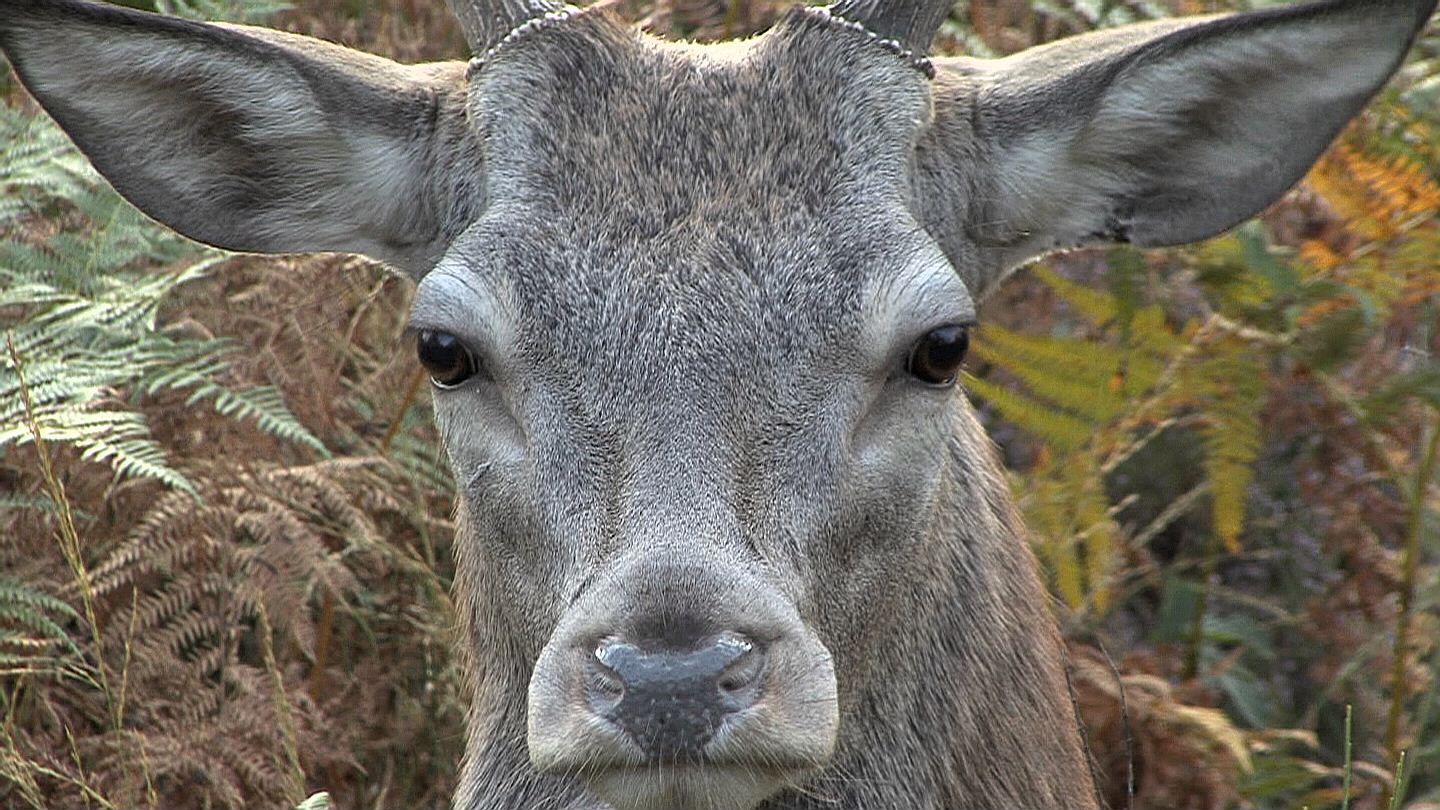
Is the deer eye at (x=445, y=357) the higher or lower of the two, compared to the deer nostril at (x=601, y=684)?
higher

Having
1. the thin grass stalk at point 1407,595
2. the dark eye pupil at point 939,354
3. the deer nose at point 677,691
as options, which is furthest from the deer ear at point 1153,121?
the thin grass stalk at point 1407,595

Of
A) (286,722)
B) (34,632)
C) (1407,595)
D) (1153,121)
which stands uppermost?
(1153,121)

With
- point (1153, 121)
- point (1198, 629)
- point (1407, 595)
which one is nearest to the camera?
point (1153, 121)

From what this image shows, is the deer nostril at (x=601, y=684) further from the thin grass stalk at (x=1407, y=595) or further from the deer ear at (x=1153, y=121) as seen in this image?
the thin grass stalk at (x=1407, y=595)

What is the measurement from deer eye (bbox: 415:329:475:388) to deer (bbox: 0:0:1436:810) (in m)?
0.01

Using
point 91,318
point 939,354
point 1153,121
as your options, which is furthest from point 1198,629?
point 91,318

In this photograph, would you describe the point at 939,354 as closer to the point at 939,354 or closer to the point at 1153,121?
the point at 939,354

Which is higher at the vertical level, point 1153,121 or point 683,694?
point 1153,121

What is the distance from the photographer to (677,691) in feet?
12.3

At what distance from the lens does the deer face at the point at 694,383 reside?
3.86 metres

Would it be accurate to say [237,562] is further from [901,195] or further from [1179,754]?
[1179,754]

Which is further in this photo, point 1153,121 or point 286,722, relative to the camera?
point 286,722

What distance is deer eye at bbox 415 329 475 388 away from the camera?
4.49m

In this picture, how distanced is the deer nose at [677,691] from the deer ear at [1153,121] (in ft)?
4.86
